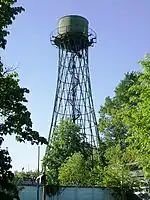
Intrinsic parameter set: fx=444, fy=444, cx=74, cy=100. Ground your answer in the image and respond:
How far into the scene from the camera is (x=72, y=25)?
42.3 metres

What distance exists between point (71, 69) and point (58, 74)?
140 centimetres

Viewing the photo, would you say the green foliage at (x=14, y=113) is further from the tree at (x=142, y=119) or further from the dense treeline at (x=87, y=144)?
the tree at (x=142, y=119)

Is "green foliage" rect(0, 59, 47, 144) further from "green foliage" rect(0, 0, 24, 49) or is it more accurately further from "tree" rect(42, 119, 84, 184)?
"tree" rect(42, 119, 84, 184)

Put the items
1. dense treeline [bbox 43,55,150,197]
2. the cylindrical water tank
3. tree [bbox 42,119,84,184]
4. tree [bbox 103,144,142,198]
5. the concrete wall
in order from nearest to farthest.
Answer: dense treeline [bbox 43,55,150,197], the concrete wall, tree [bbox 103,144,142,198], tree [bbox 42,119,84,184], the cylindrical water tank

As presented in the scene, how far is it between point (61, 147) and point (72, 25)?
464 inches

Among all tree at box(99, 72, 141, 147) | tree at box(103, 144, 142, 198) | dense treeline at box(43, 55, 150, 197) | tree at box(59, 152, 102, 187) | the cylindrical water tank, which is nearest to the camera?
dense treeline at box(43, 55, 150, 197)

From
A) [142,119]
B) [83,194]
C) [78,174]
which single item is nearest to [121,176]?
[83,194]

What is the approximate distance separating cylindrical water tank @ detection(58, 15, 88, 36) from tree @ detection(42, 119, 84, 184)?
876 centimetres

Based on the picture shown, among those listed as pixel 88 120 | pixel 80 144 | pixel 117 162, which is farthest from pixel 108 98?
pixel 117 162

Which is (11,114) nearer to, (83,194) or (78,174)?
(83,194)

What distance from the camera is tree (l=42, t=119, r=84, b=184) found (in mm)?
38719

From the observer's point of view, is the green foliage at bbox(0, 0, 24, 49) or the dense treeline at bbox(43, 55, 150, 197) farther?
the dense treeline at bbox(43, 55, 150, 197)

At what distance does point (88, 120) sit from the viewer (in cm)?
4269

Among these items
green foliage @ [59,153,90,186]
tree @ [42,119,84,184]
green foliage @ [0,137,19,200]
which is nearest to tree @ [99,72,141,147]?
tree @ [42,119,84,184]
